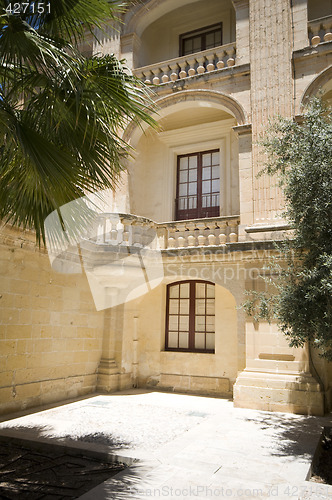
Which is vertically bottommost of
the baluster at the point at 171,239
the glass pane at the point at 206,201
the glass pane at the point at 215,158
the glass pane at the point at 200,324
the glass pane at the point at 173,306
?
the glass pane at the point at 200,324

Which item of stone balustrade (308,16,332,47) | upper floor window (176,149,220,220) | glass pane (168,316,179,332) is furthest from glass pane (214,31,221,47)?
glass pane (168,316,179,332)

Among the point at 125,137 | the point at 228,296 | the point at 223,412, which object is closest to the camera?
the point at 223,412

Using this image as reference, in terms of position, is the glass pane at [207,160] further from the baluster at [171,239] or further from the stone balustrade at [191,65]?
the baluster at [171,239]

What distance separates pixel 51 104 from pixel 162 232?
6194 millimetres

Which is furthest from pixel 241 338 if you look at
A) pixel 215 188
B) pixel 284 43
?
pixel 284 43

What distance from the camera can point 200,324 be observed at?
10648 mm

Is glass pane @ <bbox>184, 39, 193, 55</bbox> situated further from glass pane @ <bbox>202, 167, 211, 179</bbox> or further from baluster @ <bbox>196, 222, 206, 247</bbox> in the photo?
baluster @ <bbox>196, 222, 206, 247</bbox>

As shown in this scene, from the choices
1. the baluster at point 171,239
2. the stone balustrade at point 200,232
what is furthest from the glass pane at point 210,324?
the baluster at point 171,239

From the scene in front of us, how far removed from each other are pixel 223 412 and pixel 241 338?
1.89 m

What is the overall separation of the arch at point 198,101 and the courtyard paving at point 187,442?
669cm

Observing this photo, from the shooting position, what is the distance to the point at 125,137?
36.6 feet

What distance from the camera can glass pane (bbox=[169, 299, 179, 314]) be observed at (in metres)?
11.0

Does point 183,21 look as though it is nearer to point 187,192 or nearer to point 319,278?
point 187,192

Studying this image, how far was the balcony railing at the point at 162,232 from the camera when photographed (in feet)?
31.4
